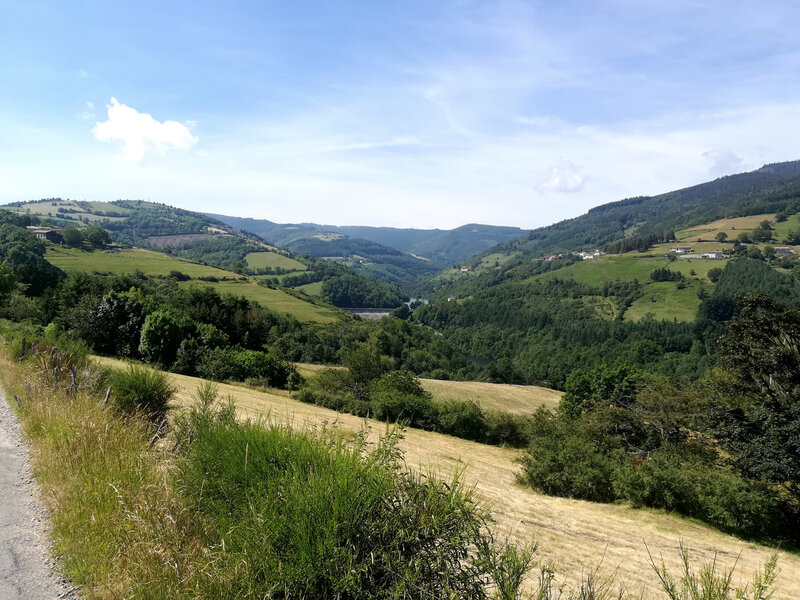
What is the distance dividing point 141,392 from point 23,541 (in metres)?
5.27

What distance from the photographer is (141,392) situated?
10.0 metres

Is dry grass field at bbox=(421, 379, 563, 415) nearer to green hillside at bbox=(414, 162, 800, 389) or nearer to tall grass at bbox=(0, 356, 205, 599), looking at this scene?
green hillside at bbox=(414, 162, 800, 389)

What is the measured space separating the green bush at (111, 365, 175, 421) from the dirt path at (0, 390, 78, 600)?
2248mm

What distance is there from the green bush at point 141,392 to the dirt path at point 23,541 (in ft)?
7.38

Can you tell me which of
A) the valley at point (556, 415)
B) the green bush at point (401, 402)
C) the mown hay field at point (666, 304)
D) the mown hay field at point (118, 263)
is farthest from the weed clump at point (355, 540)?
the mown hay field at point (666, 304)

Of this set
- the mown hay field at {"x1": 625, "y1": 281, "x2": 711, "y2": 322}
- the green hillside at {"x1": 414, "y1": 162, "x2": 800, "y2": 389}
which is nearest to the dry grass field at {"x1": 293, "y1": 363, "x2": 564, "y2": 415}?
the green hillside at {"x1": 414, "y1": 162, "x2": 800, "y2": 389}

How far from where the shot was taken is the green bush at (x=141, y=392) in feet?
31.8

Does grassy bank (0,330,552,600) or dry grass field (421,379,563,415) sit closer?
grassy bank (0,330,552,600)

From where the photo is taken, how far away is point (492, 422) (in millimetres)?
34812

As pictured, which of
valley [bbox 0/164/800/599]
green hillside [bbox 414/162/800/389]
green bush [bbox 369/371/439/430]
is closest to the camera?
valley [bbox 0/164/800/599]

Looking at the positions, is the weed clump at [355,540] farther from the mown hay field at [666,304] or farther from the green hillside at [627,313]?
the mown hay field at [666,304]

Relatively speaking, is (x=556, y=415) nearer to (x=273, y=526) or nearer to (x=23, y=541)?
(x=273, y=526)

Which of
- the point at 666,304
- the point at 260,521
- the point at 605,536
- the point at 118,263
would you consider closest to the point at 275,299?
the point at 118,263

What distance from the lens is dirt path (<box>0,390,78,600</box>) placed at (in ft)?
14.1
